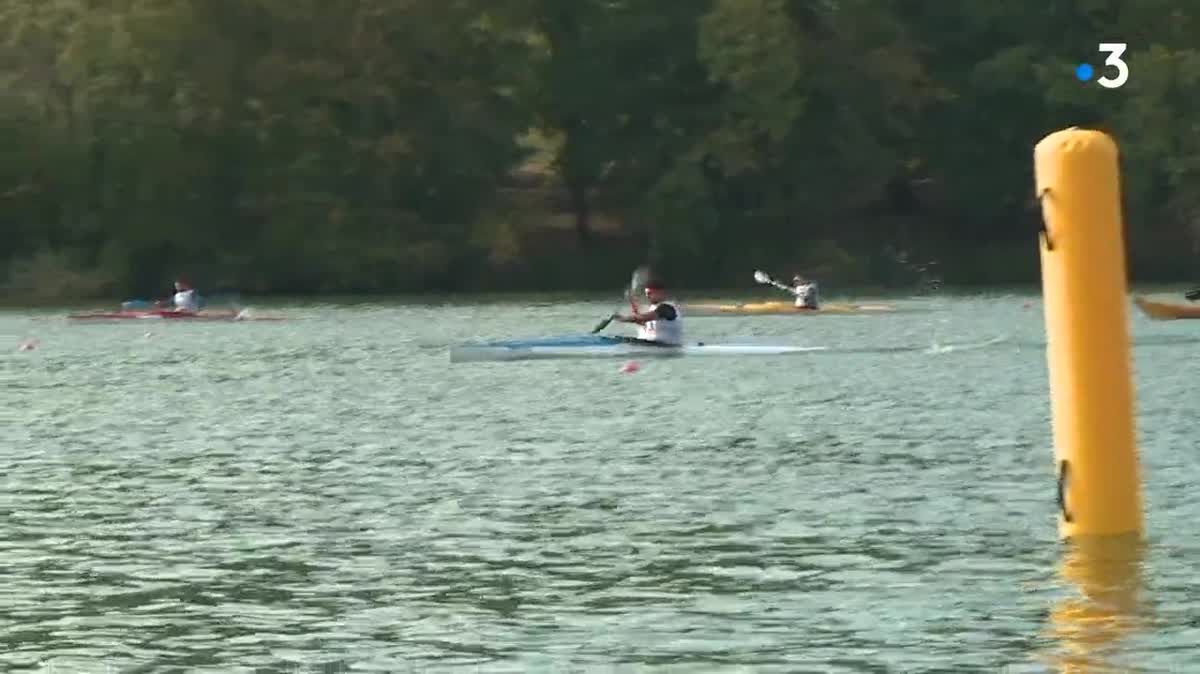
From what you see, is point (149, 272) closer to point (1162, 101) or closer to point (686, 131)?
point (686, 131)

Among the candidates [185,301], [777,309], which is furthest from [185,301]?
[777,309]

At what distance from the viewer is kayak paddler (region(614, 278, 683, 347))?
132 feet

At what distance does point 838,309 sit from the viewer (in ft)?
184

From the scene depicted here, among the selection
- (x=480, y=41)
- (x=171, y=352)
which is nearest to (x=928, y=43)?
(x=480, y=41)

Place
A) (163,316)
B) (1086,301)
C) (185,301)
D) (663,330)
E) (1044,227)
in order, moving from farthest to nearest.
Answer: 1. (163,316)
2. (185,301)
3. (663,330)
4. (1044,227)
5. (1086,301)

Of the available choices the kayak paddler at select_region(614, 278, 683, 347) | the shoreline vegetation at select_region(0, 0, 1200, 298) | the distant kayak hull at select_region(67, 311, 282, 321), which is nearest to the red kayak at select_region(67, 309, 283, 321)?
the distant kayak hull at select_region(67, 311, 282, 321)

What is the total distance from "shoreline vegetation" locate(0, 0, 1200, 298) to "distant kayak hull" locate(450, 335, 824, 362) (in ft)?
122

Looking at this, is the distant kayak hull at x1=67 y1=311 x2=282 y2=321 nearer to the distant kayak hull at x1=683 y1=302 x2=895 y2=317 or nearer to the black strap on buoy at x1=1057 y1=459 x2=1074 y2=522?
the distant kayak hull at x1=683 y1=302 x2=895 y2=317

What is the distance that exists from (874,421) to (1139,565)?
12.9 metres

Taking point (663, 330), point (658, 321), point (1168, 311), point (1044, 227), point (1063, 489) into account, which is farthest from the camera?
point (1168, 311)

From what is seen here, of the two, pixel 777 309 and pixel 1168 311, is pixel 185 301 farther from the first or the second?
pixel 1168 311

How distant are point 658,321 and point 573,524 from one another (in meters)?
20.7

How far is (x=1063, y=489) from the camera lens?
653 inches

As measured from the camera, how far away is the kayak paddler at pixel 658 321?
4028cm
